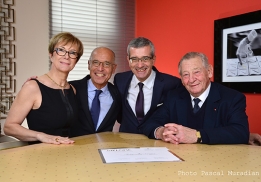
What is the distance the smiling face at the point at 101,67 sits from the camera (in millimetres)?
2424

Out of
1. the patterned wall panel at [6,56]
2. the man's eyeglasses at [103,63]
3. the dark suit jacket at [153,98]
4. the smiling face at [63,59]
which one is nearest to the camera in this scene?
the smiling face at [63,59]

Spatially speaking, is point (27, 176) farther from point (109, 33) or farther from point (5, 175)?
point (109, 33)

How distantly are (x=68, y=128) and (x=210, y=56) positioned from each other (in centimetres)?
214

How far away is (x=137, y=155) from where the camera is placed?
4.25 feet

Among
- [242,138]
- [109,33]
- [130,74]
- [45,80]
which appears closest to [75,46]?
[45,80]

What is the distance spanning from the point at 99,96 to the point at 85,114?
235 millimetres

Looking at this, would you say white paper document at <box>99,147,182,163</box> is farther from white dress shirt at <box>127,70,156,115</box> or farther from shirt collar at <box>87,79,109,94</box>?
shirt collar at <box>87,79,109,94</box>

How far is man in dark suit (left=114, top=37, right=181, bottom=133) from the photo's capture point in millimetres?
2361

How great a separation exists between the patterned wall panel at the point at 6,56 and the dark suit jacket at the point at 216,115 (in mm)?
2219

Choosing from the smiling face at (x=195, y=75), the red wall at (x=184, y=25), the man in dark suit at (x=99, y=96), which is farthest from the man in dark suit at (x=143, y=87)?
the red wall at (x=184, y=25)

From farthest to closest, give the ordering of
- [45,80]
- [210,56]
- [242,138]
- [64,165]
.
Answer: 1. [210,56]
2. [45,80]
3. [242,138]
4. [64,165]

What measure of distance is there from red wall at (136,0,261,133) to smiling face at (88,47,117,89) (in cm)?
147

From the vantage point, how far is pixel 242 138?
164cm

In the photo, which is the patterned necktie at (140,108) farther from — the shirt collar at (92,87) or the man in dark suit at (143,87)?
the shirt collar at (92,87)
